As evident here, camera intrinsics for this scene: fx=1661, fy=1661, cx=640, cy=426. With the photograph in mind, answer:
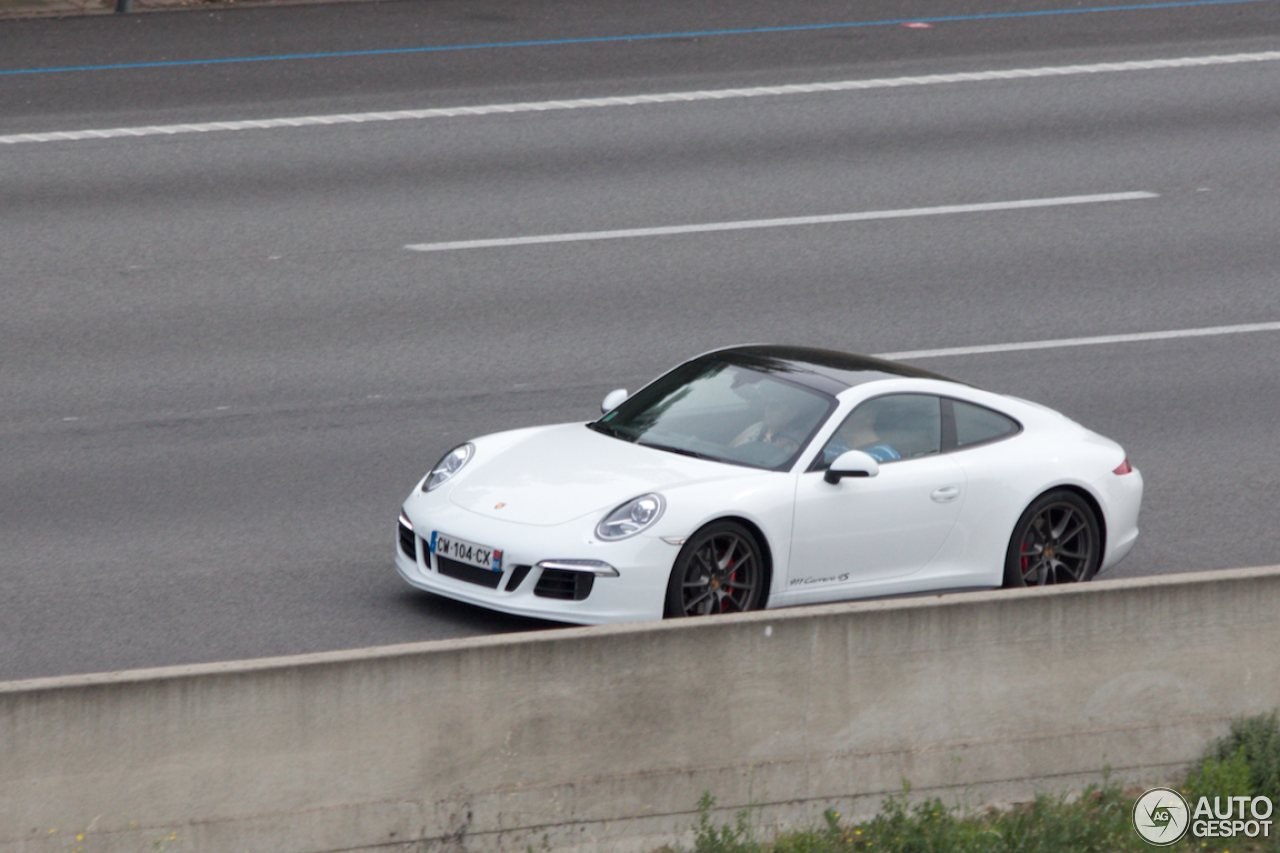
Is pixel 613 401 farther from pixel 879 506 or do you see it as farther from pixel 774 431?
pixel 879 506

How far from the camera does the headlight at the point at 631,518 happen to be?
25.6 feet

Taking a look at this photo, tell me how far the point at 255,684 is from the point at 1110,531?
4785 millimetres

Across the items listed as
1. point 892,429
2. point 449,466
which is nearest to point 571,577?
point 449,466

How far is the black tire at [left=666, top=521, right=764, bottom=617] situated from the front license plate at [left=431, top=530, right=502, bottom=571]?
84 centimetres

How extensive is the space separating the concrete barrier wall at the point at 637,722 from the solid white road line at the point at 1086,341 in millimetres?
4864

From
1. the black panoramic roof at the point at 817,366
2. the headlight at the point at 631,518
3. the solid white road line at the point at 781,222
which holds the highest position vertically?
the solid white road line at the point at 781,222

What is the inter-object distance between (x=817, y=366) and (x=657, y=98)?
32.6 feet

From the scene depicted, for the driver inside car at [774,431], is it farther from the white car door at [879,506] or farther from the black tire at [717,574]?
the black tire at [717,574]

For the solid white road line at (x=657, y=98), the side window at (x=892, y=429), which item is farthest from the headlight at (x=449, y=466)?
the solid white road line at (x=657, y=98)

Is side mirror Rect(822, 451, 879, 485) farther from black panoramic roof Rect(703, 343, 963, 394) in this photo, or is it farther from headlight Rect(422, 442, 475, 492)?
headlight Rect(422, 442, 475, 492)

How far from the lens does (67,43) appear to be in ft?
64.8

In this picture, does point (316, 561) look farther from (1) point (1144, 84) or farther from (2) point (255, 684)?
(1) point (1144, 84)

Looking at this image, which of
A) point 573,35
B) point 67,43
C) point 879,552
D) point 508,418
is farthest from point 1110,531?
point 67,43

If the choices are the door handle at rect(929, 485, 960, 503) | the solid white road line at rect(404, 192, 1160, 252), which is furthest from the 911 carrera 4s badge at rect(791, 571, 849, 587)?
the solid white road line at rect(404, 192, 1160, 252)
